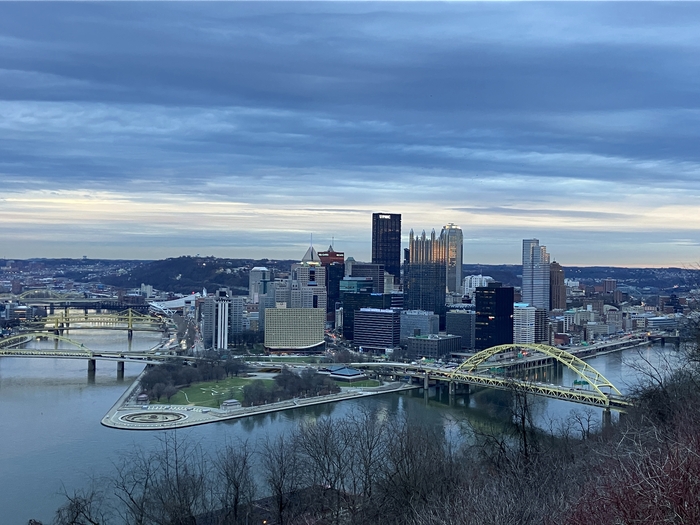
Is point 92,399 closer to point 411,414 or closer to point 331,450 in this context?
point 411,414

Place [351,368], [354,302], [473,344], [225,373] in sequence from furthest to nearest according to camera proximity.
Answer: [354,302]
[473,344]
[351,368]
[225,373]

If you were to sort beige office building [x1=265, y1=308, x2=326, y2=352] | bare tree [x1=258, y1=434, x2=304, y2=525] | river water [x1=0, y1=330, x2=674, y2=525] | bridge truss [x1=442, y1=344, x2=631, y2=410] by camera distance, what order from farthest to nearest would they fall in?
beige office building [x1=265, y1=308, x2=326, y2=352]
bridge truss [x1=442, y1=344, x2=631, y2=410]
river water [x1=0, y1=330, x2=674, y2=525]
bare tree [x1=258, y1=434, x2=304, y2=525]

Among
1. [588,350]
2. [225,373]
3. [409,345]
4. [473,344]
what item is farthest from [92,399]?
[588,350]

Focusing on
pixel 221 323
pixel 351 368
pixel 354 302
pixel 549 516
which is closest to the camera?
pixel 549 516

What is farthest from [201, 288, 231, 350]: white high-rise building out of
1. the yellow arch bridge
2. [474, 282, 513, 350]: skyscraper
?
[474, 282, 513, 350]: skyscraper

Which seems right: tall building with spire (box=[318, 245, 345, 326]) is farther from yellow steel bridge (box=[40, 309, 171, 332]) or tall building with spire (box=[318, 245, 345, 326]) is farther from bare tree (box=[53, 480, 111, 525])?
bare tree (box=[53, 480, 111, 525])

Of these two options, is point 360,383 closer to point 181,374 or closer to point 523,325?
point 181,374
